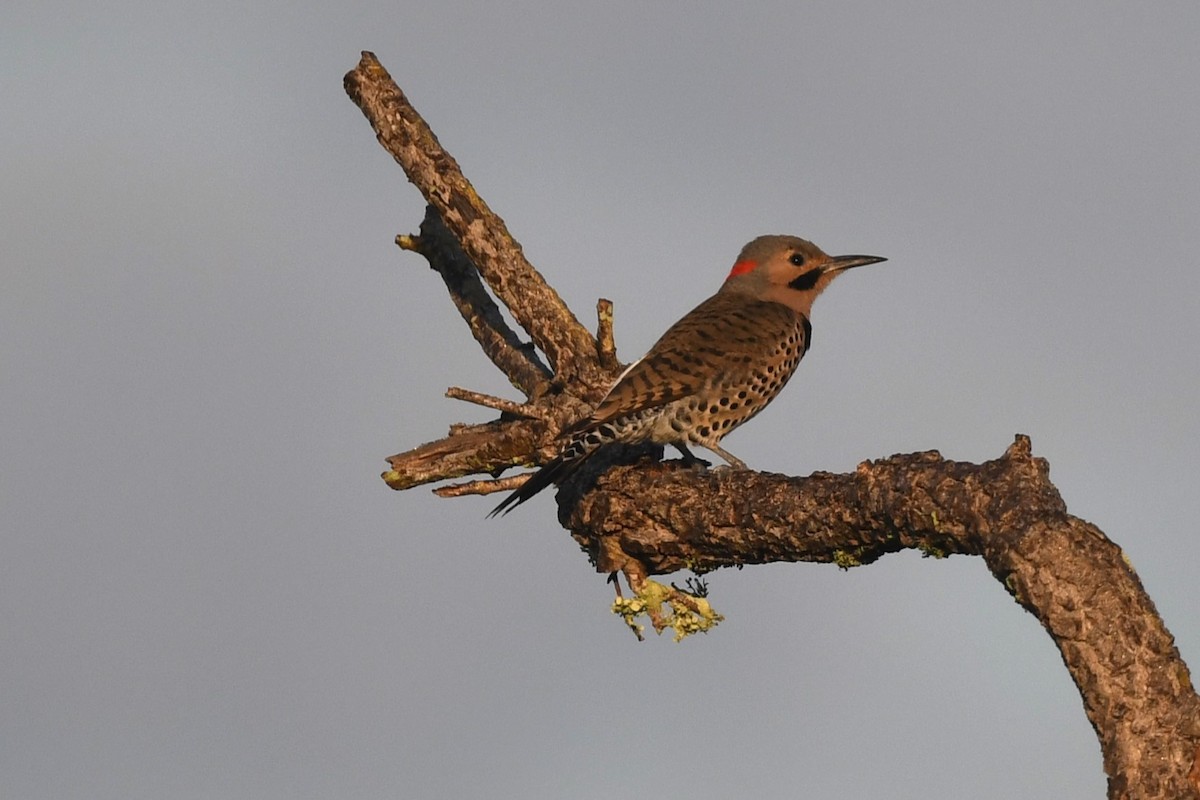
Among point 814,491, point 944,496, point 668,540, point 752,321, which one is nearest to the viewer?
point 944,496

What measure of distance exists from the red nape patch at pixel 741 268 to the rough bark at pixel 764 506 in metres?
1.86

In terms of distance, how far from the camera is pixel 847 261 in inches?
458

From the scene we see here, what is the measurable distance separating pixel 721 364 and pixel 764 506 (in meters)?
2.40

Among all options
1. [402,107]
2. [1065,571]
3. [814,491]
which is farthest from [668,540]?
[402,107]

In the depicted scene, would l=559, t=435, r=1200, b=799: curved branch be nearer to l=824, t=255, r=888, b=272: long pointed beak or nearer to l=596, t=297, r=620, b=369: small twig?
l=596, t=297, r=620, b=369: small twig

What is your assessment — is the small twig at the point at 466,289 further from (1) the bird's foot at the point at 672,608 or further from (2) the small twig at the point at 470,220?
(1) the bird's foot at the point at 672,608

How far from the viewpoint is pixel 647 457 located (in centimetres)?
962

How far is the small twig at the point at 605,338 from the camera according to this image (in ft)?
30.7

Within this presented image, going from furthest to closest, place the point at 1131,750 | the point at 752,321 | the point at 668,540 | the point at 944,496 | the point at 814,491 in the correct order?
the point at 752,321
the point at 668,540
the point at 814,491
the point at 944,496
the point at 1131,750

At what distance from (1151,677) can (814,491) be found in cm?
208

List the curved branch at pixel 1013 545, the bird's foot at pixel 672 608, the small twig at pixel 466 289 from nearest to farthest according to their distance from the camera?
the curved branch at pixel 1013 545
the bird's foot at pixel 672 608
the small twig at pixel 466 289

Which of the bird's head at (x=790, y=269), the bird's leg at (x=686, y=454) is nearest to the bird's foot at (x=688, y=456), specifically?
the bird's leg at (x=686, y=454)

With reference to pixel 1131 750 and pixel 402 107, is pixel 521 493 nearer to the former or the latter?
pixel 402 107

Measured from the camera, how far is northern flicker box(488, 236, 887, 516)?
9180 millimetres
